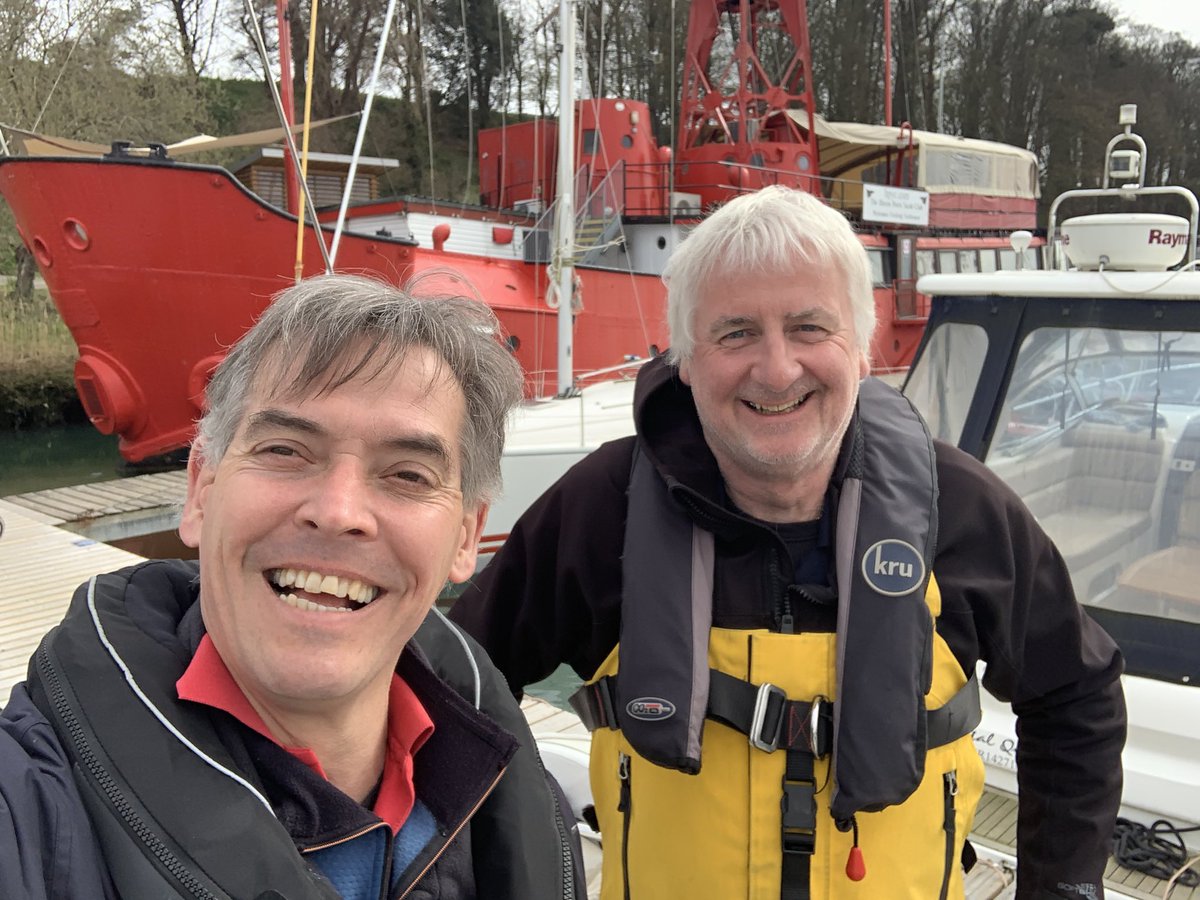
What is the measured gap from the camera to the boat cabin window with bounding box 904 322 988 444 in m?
3.38

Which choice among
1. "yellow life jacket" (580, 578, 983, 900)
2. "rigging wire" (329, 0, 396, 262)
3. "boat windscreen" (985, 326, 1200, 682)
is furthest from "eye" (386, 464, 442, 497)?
"rigging wire" (329, 0, 396, 262)

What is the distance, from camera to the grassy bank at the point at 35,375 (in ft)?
54.4

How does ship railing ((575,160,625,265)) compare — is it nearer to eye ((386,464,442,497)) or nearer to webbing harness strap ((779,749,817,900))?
webbing harness strap ((779,749,817,900))

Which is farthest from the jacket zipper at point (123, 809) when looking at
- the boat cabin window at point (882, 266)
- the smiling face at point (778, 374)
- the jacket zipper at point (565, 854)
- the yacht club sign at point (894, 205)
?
the boat cabin window at point (882, 266)

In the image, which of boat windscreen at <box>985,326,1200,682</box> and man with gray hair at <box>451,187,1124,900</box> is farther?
boat windscreen at <box>985,326,1200,682</box>

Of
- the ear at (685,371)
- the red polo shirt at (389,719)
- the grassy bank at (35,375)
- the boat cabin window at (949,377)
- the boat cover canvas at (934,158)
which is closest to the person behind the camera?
the red polo shirt at (389,719)

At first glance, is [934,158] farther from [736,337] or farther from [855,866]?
[855,866]

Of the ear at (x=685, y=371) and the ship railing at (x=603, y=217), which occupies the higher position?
the ship railing at (x=603, y=217)

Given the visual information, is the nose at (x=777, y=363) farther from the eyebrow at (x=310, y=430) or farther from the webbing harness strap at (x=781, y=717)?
the eyebrow at (x=310, y=430)

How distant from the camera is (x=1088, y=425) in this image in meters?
3.19

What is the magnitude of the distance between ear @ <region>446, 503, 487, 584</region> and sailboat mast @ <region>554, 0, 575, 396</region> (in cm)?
758

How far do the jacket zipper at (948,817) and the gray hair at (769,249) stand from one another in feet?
2.54

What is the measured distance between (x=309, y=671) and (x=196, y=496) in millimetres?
320

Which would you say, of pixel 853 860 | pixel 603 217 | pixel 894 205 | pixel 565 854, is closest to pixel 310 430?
pixel 565 854
